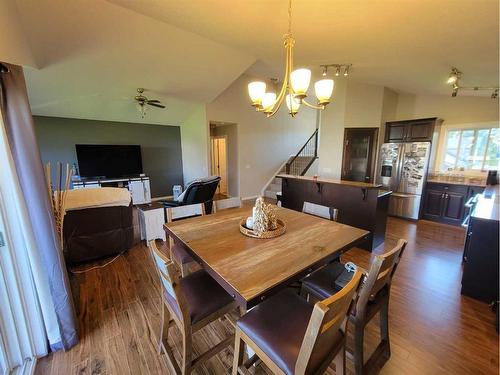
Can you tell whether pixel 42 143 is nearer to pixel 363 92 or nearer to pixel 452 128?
pixel 363 92

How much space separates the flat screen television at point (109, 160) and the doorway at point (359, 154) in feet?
18.0

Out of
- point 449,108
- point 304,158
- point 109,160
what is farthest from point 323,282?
point 109,160

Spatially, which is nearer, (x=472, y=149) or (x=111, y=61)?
(x=111, y=61)

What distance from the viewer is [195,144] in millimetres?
6086

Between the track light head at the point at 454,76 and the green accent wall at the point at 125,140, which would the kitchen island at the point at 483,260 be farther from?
the green accent wall at the point at 125,140

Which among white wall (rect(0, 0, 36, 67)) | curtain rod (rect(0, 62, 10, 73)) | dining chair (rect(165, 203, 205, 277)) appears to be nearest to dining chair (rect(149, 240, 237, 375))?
dining chair (rect(165, 203, 205, 277))

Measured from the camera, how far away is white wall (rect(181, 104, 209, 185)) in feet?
18.4

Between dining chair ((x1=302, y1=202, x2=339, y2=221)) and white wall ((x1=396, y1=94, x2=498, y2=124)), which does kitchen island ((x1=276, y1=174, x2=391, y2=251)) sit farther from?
white wall ((x1=396, y1=94, x2=498, y2=124))

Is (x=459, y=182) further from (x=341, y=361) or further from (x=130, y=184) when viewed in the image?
(x=130, y=184)

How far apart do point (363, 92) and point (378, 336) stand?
4.76 meters

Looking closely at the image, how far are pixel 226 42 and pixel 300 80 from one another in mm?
2366

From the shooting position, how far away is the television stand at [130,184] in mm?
5230

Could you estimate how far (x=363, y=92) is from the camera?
15.7 feet

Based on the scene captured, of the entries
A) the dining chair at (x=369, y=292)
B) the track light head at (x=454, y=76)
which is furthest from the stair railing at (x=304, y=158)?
the dining chair at (x=369, y=292)
